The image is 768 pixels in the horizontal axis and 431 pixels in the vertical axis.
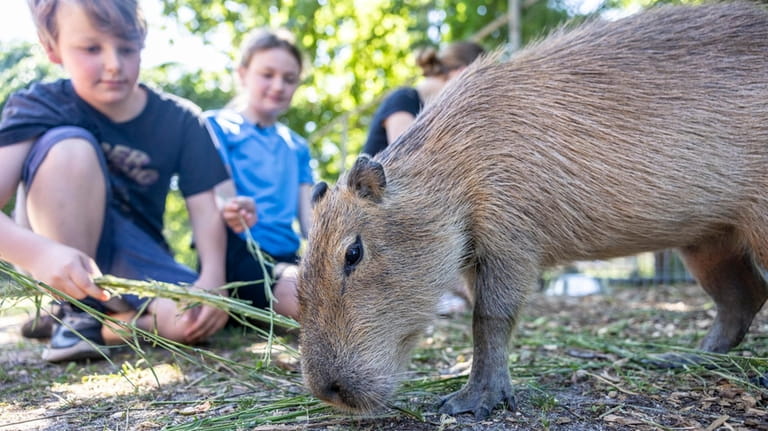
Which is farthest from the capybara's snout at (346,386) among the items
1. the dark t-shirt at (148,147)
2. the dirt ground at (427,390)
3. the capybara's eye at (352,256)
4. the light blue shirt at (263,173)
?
the light blue shirt at (263,173)

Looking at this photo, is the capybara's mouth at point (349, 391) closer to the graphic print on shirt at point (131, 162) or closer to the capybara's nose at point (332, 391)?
the capybara's nose at point (332, 391)

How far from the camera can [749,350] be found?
3266 millimetres

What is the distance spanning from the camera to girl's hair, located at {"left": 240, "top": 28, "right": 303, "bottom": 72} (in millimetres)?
5086

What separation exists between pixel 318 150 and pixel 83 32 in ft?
28.5

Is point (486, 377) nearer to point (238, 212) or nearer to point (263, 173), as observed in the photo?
point (238, 212)

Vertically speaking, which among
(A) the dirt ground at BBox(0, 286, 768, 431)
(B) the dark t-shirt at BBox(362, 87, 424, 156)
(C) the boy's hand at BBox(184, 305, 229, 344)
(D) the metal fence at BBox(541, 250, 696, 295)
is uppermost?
(B) the dark t-shirt at BBox(362, 87, 424, 156)

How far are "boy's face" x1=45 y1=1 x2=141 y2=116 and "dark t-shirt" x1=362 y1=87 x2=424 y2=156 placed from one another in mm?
1907

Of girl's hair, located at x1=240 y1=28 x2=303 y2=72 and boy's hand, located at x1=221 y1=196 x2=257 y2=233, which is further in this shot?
girl's hair, located at x1=240 y1=28 x2=303 y2=72

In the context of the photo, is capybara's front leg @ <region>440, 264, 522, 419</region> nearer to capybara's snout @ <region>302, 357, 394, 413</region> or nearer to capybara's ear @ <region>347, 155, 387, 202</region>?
capybara's snout @ <region>302, 357, 394, 413</region>

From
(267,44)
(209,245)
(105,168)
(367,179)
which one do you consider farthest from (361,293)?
(267,44)

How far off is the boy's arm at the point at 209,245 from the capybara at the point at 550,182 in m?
1.35

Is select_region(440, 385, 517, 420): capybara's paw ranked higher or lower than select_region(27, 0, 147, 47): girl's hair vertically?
lower

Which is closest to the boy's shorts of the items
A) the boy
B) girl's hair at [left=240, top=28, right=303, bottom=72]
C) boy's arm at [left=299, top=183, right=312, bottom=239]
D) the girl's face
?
the boy

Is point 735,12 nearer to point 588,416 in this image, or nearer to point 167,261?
point 588,416
